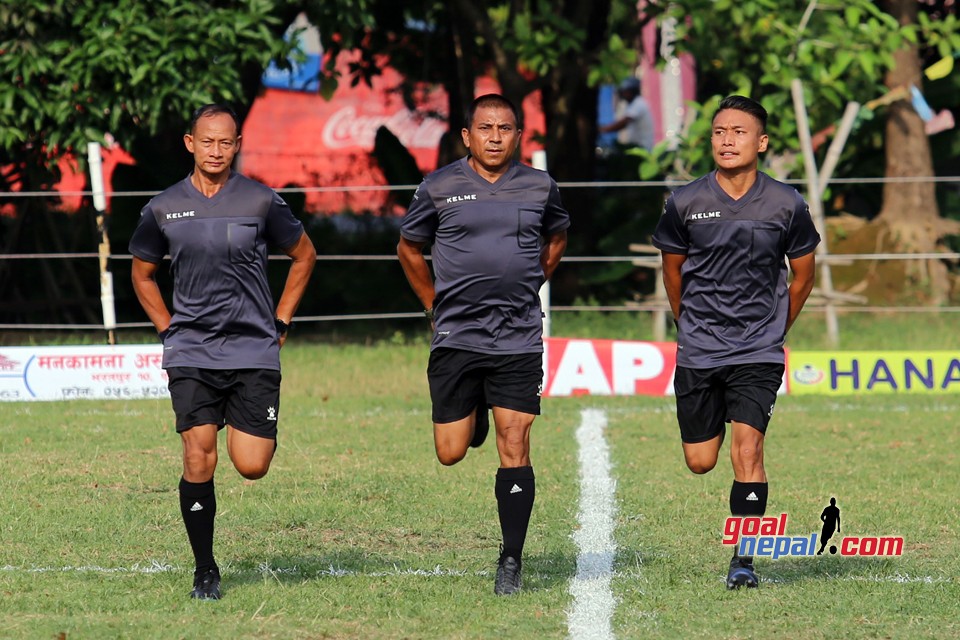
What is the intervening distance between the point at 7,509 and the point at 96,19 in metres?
6.59

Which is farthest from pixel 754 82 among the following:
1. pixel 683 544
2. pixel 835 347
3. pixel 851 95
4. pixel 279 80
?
pixel 279 80

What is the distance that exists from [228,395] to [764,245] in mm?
2338

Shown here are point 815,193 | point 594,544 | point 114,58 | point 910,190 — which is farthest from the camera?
point 910,190

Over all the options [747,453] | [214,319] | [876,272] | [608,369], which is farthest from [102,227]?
[876,272]

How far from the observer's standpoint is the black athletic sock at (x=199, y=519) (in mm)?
6320

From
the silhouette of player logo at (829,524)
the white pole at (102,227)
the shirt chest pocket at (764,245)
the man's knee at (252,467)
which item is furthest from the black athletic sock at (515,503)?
the white pole at (102,227)

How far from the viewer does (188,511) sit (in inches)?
249

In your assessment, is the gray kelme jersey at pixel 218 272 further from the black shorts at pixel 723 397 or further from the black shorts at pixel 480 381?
the black shorts at pixel 723 397

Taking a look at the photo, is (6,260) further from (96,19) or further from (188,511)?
(188,511)

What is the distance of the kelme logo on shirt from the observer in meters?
6.58

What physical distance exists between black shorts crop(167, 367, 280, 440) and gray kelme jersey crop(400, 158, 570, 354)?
31.3 inches

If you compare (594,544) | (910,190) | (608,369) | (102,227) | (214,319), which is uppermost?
(910,190)

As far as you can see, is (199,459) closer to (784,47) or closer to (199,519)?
(199,519)

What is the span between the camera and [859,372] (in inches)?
503
